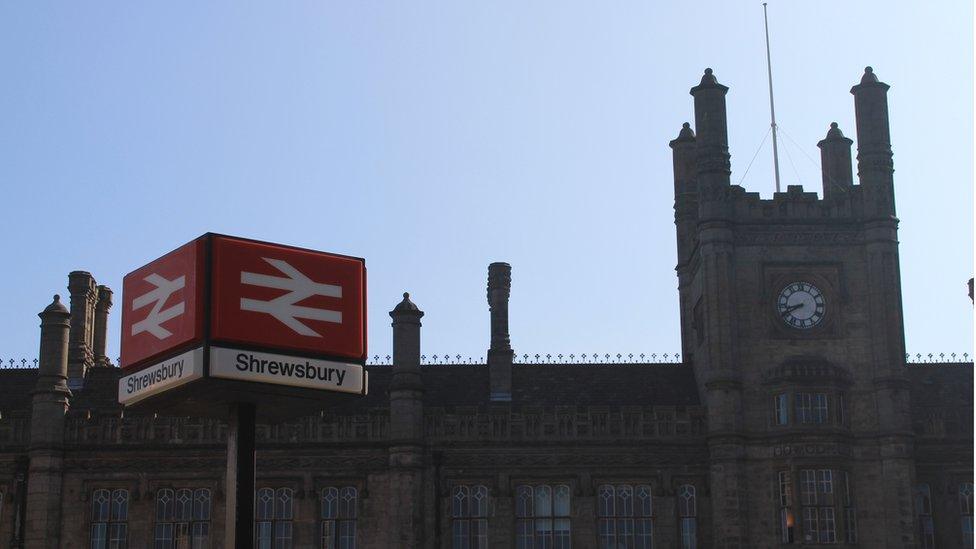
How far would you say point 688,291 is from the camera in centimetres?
5169

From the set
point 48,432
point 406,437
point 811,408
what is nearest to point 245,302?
point 406,437

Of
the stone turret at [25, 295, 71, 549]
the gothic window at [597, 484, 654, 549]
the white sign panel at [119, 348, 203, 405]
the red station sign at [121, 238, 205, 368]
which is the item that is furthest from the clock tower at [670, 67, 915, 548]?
the red station sign at [121, 238, 205, 368]

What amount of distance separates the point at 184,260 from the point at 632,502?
2377 centimetres

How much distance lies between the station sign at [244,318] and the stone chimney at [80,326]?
2446 cm

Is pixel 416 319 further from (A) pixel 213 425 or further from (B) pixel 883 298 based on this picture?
(B) pixel 883 298

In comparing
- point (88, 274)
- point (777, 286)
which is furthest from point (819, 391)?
point (88, 274)

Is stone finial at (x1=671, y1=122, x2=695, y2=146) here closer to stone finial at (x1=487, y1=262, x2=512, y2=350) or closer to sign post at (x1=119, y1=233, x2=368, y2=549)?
stone finial at (x1=487, y1=262, x2=512, y2=350)

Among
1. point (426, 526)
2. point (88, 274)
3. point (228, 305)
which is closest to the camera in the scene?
point (228, 305)

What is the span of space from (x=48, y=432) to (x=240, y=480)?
74.6 feet

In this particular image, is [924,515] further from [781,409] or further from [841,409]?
[781,409]

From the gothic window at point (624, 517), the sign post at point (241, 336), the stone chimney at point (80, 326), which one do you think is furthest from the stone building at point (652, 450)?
the sign post at point (241, 336)

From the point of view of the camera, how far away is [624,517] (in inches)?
1795

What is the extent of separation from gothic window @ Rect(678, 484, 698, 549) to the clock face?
5758mm

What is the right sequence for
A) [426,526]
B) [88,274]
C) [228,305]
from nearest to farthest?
[228,305]
[426,526]
[88,274]
